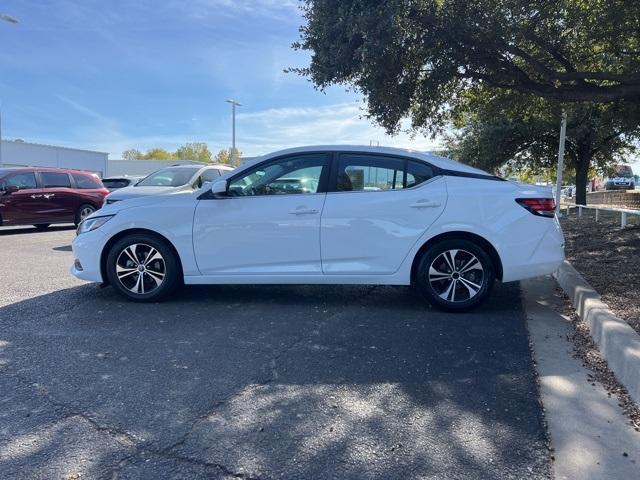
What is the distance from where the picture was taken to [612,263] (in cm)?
766

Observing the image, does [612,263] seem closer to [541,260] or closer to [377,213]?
[541,260]

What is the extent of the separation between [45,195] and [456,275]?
12.0 m

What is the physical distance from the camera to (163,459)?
2725 millimetres

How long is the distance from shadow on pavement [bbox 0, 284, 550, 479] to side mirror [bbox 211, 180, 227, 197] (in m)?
1.21

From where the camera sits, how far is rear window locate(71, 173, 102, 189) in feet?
48.0

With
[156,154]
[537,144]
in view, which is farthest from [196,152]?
[537,144]

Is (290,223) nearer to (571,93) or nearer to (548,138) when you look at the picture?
(571,93)

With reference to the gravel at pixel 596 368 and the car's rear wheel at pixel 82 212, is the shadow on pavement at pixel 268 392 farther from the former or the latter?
the car's rear wheel at pixel 82 212

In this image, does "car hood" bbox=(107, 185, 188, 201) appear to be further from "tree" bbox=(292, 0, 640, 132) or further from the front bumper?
the front bumper

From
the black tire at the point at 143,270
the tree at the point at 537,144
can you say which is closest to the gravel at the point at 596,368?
the black tire at the point at 143,270

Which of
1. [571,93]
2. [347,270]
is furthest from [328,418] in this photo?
[571,93]

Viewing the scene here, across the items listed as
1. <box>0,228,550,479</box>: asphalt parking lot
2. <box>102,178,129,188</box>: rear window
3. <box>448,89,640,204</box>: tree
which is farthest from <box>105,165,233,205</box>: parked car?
<box>448,89,640,204</box>: tree

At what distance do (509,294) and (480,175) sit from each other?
1.69 meters

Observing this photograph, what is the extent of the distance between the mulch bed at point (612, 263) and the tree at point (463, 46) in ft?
8.58
